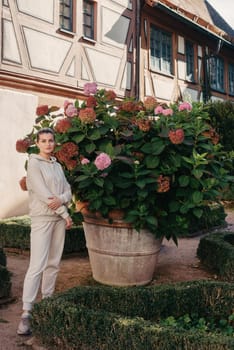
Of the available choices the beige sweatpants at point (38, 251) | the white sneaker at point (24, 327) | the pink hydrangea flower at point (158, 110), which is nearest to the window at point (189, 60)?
the pink hydrangea flower at point (158, 110)

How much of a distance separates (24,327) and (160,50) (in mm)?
10908

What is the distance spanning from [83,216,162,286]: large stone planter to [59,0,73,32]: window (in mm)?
5962

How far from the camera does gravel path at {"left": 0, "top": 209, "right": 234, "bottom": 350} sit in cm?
342

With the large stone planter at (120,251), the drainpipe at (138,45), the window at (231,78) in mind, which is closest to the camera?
the large stone planter at (120,251)

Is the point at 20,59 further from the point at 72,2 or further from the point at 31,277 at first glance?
the point at 31,277

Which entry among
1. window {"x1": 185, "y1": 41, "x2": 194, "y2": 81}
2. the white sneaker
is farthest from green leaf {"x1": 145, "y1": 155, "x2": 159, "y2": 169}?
window {"x1": 185, "y1": 41, "x2": 194, "y2": 81}

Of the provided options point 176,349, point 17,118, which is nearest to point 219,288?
point 176,349

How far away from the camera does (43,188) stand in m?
3.62

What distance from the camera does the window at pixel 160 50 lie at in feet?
41.7

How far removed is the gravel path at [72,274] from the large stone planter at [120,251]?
1.07 ft

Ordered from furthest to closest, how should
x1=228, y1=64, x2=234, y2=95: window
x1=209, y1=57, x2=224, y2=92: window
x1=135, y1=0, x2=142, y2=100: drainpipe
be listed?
x1=228, y1=64, x2=234, y2=95: window, x1=209, y1=57, x2=224, y2=92: window, x1=135, y1=0, x2=142, y2=100: drainpipe

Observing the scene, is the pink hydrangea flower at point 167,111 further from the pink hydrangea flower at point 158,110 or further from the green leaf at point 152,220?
the green leaf at point 152,220

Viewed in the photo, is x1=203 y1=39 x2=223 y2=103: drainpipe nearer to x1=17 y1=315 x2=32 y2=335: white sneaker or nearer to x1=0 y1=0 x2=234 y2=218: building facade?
x1=0 y1=0 x2=234 y2=218: building facade

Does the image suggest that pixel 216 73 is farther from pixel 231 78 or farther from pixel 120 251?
pixel 120 251
